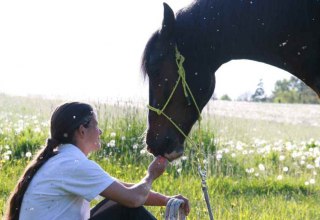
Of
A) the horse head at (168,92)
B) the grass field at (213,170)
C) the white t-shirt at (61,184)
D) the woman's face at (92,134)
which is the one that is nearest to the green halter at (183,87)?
the horse head at (168,92)

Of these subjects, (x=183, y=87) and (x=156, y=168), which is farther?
(x=183, y=87)

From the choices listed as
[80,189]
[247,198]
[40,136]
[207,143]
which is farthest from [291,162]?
[80,189]

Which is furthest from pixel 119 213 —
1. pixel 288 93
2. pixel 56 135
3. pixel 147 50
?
pixel 288 93

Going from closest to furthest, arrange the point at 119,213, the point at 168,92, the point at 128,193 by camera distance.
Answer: the point at 128,193 < the point at 119,213 < the point at 168,92

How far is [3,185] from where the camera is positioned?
661cm

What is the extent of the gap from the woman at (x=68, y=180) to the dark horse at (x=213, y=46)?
2.17 ft

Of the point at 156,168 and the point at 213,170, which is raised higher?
the point at 156,168

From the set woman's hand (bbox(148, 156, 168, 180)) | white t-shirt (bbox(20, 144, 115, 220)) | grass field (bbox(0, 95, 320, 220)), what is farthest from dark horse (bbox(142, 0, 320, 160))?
grass field (bbox(0, 95, 320, 220))

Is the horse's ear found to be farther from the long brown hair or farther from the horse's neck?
the long brown hair

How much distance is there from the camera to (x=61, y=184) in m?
3.41

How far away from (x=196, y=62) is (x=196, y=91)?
0.64 ft

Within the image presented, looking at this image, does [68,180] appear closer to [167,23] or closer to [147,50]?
[147,50]

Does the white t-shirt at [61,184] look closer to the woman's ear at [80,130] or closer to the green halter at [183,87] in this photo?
the woman's ear at [80,130]

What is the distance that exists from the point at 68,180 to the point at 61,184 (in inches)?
1.8
